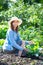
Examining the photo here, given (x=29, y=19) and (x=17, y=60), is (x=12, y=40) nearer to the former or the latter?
(x=17, y=60)

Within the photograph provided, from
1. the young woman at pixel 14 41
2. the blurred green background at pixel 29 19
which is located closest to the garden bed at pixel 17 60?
the young woman at pixel 14 41

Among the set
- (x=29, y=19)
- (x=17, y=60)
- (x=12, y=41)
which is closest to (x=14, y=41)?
(x=12, y=41)

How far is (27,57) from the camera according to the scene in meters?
6.39

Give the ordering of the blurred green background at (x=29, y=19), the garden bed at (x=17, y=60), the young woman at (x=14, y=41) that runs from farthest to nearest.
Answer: the blurred green background at (x=29, y=19) → the young woman at (x=14, y=41) → the garden bed at (x=17, y=60)

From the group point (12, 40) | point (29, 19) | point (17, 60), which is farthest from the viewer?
point (29, 19)

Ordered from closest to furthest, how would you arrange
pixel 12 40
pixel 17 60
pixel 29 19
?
pixel 17 60, pixel 12 40, pixel 29 19

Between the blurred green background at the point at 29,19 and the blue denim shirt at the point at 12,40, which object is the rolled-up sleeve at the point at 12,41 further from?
the blurred green background at the point at 29,19

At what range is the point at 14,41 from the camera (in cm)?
646

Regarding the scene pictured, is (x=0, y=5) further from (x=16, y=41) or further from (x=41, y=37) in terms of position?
(x=16, y=41)

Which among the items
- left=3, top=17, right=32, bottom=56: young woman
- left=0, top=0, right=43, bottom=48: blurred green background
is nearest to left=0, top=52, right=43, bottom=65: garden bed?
left=3, top=17, right=32, bottom=56: young woman

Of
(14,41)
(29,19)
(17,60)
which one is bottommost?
(29,19)

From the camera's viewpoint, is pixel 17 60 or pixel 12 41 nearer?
pixel 17 60

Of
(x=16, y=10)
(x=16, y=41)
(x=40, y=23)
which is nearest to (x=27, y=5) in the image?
(x=16, y=10)

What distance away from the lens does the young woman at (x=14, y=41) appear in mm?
6412
